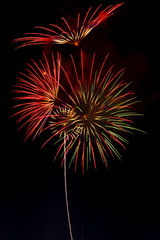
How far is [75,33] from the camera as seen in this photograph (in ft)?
12.1

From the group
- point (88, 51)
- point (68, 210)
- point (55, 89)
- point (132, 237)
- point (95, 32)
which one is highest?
point (95, 32)

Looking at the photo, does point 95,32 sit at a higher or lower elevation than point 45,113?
higher

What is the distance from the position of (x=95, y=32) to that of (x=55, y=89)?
129 centimetres

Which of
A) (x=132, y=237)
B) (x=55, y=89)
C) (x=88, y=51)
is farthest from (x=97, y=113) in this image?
(x=132, y=237)

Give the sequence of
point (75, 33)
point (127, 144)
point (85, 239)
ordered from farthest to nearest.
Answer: point (85, 239)
point (127, 144)
point (75, 33)

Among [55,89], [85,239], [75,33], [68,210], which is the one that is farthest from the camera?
[85,239]

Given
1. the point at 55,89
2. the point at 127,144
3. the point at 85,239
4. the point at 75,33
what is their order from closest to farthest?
the point at 75,33 → the point at 55,89 → the point at 127,144 → the point at 85,239

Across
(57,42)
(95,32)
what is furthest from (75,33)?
(95,32)

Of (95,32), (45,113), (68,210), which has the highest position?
(95,32)

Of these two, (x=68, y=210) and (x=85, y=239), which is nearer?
(x=68, y=210)

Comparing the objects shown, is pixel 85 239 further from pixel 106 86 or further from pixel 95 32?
pixel 95 32

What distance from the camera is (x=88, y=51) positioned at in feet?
13.2

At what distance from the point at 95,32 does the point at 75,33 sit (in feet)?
2.07

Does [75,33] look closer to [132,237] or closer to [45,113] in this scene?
[45,113]
